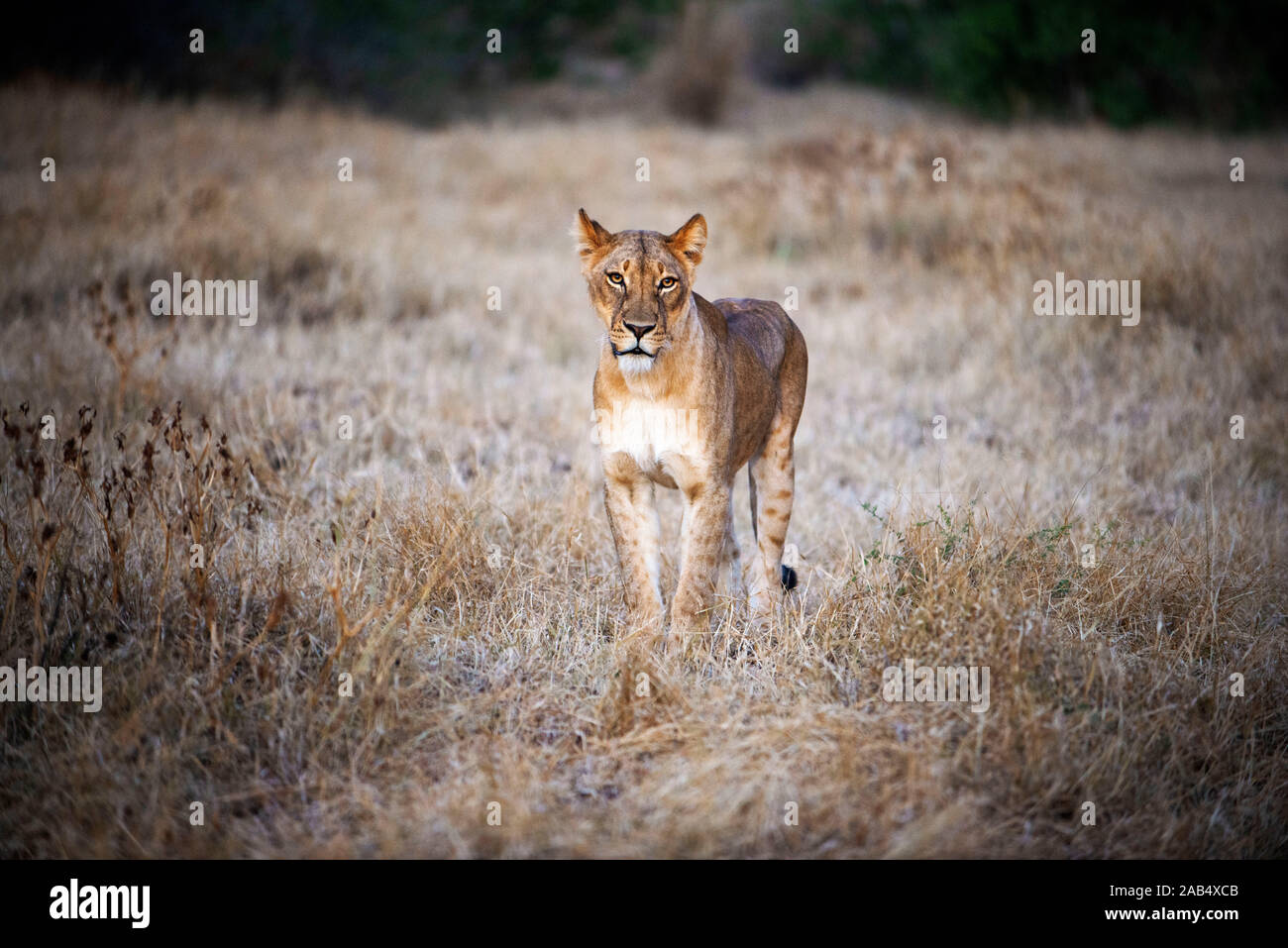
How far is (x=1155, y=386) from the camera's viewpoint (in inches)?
331

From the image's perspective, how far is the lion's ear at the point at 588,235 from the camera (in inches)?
173

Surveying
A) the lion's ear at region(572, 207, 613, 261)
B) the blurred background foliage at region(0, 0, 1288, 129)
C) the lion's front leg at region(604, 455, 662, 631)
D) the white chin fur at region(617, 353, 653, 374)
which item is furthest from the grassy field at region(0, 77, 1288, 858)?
the blurred background foliage at region(0, 0, 1288, 129)

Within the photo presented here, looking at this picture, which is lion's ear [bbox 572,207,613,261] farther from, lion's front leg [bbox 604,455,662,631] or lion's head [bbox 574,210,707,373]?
lion's front leg [bbox 604,455,662,631]

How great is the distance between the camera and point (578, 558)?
5.36 metres

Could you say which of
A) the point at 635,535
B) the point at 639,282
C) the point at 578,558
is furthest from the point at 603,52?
the point at 635,535

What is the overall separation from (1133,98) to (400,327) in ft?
64.5

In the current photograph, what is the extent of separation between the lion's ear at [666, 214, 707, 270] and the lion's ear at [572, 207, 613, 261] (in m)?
0.27

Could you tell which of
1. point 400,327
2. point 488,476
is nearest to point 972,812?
point 488,476

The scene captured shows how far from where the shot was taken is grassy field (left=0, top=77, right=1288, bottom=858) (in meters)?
3.53

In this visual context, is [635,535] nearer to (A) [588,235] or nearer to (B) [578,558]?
(B) [578,558]

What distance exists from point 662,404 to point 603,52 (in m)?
27.5

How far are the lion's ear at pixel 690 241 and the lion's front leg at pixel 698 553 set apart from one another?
0.96 m

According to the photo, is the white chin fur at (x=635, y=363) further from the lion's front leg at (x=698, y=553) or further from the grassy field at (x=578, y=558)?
the grassy field at (x=578, y=558)
